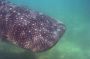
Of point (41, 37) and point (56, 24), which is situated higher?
point (56, 24)

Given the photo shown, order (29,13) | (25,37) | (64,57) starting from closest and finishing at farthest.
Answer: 1. (25,37)
2. (29,13)
3. (64,57)

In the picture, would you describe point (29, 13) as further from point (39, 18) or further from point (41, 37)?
point (41, 37)

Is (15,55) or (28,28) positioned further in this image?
(15,55)

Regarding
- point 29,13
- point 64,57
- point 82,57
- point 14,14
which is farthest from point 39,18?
point 82,57

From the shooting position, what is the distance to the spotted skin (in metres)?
6.42

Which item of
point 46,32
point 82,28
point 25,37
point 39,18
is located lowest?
point 25,37

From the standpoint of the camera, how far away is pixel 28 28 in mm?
6824

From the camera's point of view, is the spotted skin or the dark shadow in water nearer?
the spotted skin

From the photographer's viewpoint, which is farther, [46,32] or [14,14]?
[14,14]

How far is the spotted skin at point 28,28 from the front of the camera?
6418 millimetres

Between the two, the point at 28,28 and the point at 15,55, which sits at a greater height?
the point at 28,28

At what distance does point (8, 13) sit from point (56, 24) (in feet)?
7.14

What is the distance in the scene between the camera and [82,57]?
10.1 metres

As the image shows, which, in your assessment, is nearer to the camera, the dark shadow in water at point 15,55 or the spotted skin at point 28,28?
the spotted skin at point 28,28
